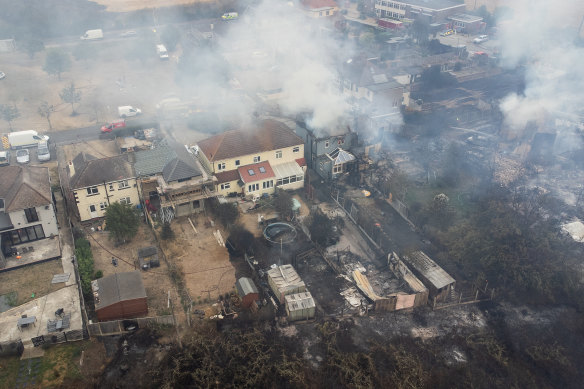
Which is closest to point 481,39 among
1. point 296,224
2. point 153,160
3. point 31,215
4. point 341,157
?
point 341,157

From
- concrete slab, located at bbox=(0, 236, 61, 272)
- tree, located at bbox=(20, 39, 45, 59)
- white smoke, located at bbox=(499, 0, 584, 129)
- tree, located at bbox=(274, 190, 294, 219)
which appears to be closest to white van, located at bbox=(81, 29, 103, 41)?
tree, located at bbox=(20, 39, 45, 59)

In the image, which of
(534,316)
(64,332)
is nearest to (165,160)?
(64,332)

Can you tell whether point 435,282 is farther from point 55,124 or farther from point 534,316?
point 55,124

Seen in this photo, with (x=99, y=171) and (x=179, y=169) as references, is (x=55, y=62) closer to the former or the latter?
(x=99, y=171)

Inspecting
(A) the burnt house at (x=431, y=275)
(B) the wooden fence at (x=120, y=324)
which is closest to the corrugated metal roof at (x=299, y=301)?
(B) the wooden fence at (x=120, y=324)

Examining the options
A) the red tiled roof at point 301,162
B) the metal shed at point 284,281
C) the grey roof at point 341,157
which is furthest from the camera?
the grey roof at point 341,157

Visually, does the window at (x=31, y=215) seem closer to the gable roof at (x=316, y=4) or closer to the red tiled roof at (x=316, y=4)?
the gable roof at (x=316, y=4)
